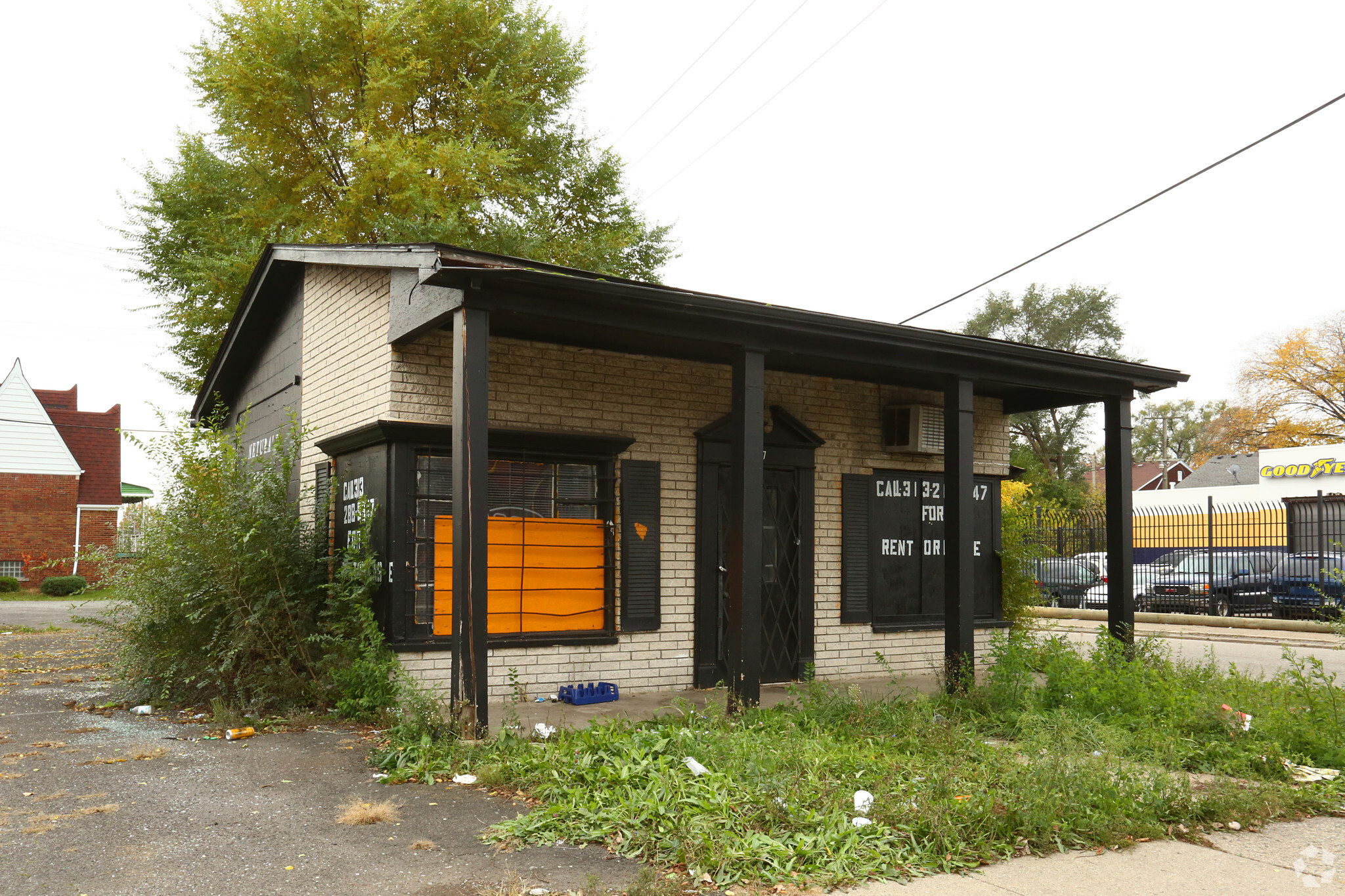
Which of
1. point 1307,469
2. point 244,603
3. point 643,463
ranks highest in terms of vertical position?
point 1307,469

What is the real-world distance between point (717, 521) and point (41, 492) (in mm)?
27280

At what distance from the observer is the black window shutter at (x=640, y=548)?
8555 mm

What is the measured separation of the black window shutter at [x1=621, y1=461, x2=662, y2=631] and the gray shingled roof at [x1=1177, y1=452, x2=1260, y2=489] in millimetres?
37317

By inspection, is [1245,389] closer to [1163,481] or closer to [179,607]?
[1163,481]

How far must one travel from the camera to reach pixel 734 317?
7.12 m

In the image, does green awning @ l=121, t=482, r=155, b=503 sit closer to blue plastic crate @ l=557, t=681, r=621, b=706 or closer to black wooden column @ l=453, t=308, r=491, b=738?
blue plastic crate @ l=557, t=681, r=621, b=706

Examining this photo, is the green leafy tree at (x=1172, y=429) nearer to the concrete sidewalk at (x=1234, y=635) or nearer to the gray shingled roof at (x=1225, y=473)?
the gray shingled roof at (x=1225, y=473)

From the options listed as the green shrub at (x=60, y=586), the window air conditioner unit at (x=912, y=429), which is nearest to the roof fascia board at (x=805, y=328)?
the window air conditioner unit at (x=912, y=429)

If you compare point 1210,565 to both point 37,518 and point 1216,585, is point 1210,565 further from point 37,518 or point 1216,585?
point 37,518

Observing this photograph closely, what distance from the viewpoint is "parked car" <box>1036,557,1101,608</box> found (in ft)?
77.3

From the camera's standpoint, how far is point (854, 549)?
9.97 meters

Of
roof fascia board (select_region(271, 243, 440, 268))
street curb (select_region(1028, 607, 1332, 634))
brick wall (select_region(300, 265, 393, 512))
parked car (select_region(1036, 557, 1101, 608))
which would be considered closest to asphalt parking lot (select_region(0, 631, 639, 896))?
brick wall (select_region(300, 265, 393, 512))

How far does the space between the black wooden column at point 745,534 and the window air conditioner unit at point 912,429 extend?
3.32 meters

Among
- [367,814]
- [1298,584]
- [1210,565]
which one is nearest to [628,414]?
[367,814]
